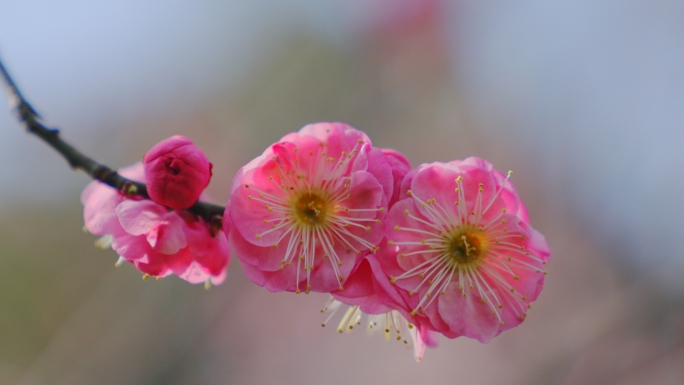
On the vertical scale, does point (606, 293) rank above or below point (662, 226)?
below

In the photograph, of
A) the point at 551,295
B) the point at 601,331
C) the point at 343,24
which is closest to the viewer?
the point at 601,331

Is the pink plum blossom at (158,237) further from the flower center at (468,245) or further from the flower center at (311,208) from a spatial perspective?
the flower center at (468,245)

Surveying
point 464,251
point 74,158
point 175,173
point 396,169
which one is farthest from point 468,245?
point 74,158

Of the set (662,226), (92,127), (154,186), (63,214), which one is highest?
(662,226)

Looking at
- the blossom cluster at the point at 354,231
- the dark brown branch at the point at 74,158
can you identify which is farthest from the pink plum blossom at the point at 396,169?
the dark brown branch at the point at 74,158

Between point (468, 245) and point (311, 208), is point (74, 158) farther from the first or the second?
point (468, 245)

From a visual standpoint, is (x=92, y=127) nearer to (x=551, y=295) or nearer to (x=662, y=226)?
(x=551, y=295)

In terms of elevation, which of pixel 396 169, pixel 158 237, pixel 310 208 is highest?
pixel 396 169

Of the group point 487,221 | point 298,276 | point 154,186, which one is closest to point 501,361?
point 487,221
